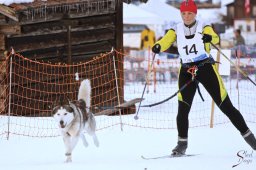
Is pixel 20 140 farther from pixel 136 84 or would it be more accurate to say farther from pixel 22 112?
pixel 136 84

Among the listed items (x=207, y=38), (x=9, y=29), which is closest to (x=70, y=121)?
(x=207, y=38)

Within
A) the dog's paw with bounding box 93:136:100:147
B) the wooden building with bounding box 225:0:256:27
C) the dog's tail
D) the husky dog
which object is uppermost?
the wooden building with bounding box 225:0:256:27

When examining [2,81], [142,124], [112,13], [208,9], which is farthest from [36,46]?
[208,9]

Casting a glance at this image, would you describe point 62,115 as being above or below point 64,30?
below

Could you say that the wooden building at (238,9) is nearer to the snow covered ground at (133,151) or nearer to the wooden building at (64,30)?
the wooden building at (64,30)

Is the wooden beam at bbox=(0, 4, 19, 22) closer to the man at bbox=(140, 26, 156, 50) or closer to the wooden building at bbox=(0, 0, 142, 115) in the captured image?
the wooden building at bbox=(0, 0, 142, 115)

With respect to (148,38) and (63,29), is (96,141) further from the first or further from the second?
(148,38)

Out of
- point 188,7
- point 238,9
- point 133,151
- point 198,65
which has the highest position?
point 238,9

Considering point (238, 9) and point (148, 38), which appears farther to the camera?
point (238, 9)

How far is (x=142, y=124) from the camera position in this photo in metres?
9.77

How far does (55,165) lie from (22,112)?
196 inches

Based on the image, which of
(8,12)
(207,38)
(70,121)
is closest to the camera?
(207,38)

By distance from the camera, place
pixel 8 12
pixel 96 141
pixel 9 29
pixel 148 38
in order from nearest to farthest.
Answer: pixel 96 141 < pixel 8 12 < pixel 9 29 < pixel 148 38

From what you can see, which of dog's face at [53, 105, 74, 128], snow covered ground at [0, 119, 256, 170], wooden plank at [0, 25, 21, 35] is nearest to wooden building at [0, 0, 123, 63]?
wooden plank at [0, 25, 21, 35]
